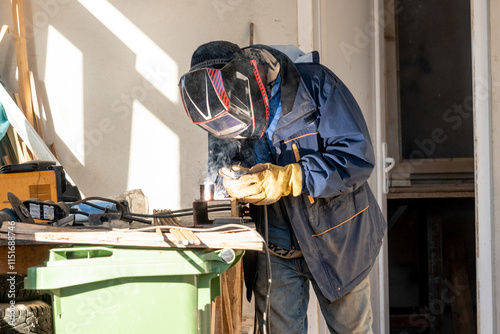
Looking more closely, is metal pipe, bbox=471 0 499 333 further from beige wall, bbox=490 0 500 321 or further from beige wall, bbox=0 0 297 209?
beige wall, bbox=0 0 297 209

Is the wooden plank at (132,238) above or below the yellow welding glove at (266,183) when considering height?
below

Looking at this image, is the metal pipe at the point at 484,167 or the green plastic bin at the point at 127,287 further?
the metal pipe at the point at 484,167

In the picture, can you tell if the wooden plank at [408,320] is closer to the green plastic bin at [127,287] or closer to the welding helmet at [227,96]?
the welding helmet at [227,96]

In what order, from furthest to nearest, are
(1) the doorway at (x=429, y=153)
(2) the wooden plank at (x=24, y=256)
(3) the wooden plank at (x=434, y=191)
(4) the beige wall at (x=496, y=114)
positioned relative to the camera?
1. (1) the doorway at (x=429, y=153)
2. (3) the wooden plank at (x=434, y=191)
3. (4) the beige wall at (x=496, y=114)
4. (2) the wooden plank at (x=24, y=256)

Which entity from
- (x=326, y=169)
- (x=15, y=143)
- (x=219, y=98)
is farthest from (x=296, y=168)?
(x=15, y=143)

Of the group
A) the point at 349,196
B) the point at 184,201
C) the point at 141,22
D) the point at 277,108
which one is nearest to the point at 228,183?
the point at 277,108

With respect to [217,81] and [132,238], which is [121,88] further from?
[132,238]

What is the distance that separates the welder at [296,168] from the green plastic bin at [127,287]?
519 millimetres

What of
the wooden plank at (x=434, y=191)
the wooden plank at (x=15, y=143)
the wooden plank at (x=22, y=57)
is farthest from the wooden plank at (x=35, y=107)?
the wooden plank at (x=434, y=191)

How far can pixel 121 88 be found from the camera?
388cm

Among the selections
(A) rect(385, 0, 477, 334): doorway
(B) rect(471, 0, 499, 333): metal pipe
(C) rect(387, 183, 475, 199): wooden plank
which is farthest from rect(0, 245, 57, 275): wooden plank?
(A) rect(385, 0, 477, 334): doorway

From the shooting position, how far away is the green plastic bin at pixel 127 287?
1282 mm

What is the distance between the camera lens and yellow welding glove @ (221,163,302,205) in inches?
70.5

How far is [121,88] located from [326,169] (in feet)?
7.99
